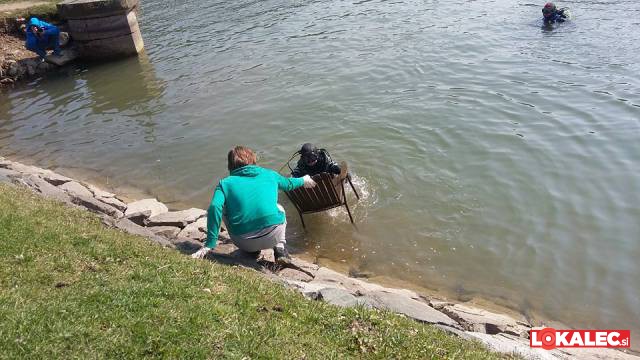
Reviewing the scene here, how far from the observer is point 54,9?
941 inches

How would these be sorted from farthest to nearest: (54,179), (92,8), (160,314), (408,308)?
(92,8) → (54,179) → (408,308) → (160,314)

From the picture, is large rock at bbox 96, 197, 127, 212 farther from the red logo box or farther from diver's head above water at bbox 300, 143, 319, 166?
the red logo box

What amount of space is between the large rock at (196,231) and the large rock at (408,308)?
3520mm

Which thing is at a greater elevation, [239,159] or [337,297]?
[239,159]

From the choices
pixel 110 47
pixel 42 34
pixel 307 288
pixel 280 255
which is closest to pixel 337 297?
pixel 307 288

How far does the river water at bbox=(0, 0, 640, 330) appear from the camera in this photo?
354 inches

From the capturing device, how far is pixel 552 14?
20016 mm

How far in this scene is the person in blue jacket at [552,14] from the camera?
1997cm

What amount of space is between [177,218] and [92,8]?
16286 mm

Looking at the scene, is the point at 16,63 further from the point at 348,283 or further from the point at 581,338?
the point at 581,338

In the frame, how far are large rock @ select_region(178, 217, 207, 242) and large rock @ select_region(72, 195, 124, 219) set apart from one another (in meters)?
1.46

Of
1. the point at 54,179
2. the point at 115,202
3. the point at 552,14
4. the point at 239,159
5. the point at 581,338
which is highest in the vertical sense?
the point at 239,159

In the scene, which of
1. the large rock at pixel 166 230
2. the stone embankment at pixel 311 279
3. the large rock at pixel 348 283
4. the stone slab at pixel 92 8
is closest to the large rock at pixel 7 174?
the stone embankment at pixel 311 279

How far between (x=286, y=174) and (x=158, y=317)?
8.06 meters
